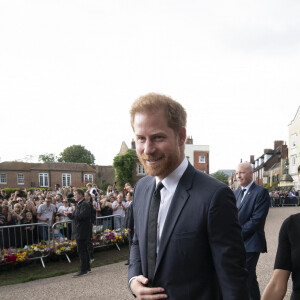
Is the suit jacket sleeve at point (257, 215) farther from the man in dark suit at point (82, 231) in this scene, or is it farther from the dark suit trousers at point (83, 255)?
the dark suit trousers at point (83, 255)

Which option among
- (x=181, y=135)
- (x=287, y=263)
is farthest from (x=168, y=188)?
(x=287, y=263)

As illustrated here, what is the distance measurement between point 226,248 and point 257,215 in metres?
2.73

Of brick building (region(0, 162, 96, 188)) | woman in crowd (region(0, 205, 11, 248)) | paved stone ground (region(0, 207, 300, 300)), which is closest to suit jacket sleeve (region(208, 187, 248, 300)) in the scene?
paved stone ground (region(0, 207, 300, 300))

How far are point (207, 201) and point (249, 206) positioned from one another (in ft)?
9.44

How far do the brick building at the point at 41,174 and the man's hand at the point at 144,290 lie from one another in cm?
4879

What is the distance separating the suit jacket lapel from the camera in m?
1.55

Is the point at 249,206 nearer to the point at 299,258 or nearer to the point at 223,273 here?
the point at 299,258

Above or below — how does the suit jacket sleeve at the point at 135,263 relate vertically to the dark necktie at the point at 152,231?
below

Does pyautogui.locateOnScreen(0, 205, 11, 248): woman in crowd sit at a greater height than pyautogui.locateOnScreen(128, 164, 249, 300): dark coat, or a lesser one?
lesser

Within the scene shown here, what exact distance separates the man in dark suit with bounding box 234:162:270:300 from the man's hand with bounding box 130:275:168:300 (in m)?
2.55

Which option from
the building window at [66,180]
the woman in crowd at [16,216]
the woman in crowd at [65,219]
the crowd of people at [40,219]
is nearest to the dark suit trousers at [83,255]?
the crowd of people at [40,219]

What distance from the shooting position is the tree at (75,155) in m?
68.0

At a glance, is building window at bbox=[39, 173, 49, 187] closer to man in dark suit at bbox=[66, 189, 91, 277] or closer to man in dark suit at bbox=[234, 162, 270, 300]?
man in dark suit at bbox=[66, 189, 91, 277]

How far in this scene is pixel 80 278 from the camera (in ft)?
21.3
